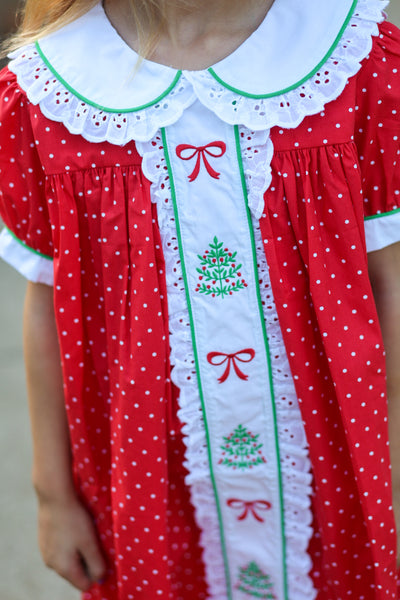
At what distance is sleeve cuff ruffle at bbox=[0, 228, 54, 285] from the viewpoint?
0.96 metres

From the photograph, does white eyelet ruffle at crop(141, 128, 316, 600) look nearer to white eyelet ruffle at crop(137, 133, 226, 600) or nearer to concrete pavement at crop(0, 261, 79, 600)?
white eyelet ruffle at crop(137, 133, 226, 600)

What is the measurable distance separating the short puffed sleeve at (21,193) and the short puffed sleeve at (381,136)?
39 centimetres

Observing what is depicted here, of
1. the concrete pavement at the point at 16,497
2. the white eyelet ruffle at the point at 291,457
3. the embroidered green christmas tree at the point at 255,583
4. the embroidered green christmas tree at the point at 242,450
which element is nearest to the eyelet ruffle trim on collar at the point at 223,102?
the white eyelet ruffle at the point at 291,457

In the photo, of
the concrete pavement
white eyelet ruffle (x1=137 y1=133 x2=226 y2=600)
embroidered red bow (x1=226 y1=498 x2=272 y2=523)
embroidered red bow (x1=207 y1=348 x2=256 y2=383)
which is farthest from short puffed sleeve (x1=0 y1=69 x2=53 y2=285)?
the concrete pavement

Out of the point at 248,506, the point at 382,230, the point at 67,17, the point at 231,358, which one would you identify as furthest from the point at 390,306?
the point at 67,17

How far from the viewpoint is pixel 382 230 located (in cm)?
86

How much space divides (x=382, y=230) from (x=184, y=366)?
29 cm

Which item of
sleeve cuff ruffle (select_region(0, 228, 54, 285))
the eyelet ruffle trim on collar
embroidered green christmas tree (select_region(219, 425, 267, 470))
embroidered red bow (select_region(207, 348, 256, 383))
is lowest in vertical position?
embroidered green christmas tree (select_region(219, 425, 267, 470))

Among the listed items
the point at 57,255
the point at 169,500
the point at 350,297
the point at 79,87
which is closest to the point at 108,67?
the point at 79,87

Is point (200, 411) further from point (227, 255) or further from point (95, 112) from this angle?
point (95, 112)

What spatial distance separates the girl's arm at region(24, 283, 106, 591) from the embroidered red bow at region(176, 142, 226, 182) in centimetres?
31

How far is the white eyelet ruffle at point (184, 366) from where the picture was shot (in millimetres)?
832

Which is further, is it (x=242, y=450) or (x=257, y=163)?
(x=242, y=450)

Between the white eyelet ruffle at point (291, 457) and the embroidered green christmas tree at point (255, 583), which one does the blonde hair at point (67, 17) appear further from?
the embroidered green christmas tree at point (255, 583)
